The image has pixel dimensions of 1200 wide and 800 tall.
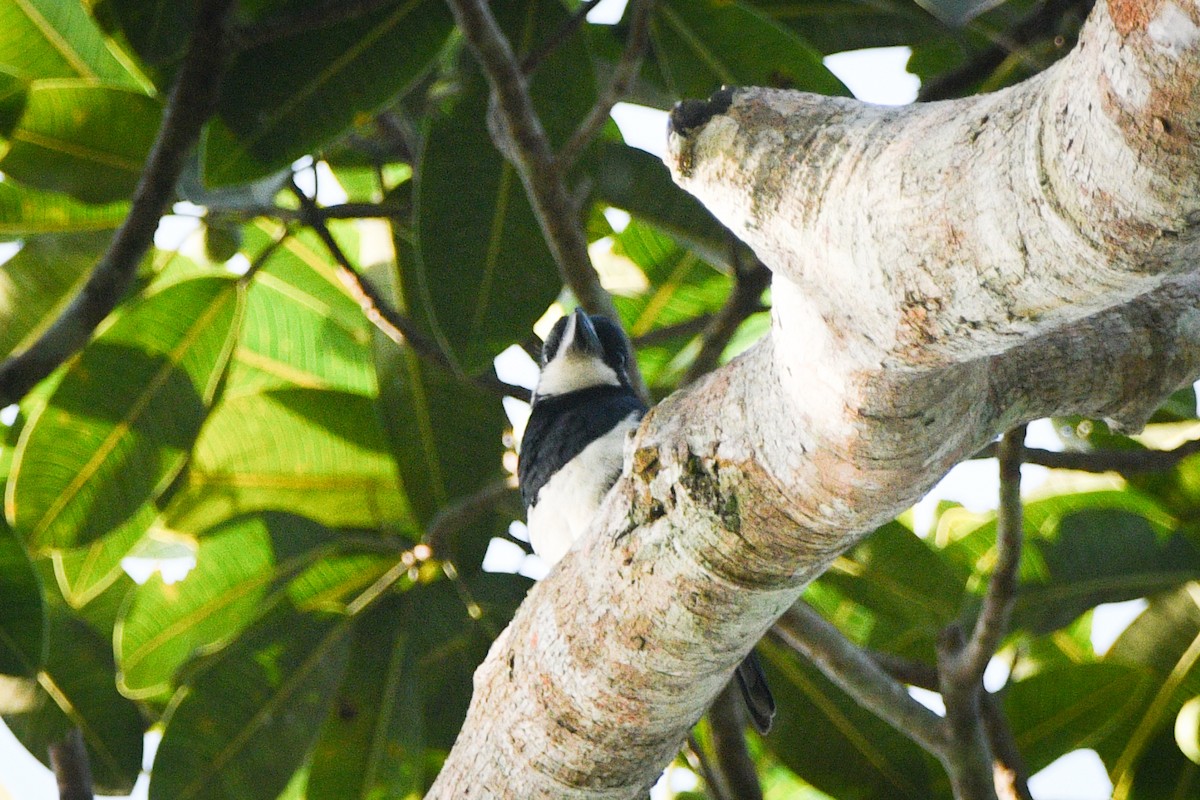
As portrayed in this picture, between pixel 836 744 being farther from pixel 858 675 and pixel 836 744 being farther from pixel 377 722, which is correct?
pixel 377 722

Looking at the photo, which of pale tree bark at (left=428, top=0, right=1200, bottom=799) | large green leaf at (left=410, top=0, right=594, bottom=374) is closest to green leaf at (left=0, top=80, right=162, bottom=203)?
large green leaf at (left=410, top=0, right=594, bottom=374)

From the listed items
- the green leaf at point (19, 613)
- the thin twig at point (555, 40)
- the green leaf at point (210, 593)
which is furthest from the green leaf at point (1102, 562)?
the green leaf at point (19, 613)

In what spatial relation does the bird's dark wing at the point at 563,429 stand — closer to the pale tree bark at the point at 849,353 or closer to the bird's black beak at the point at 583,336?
the bird's black beak at the point at 583,336

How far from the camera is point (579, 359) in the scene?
2393 millimetres

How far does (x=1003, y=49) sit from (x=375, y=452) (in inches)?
50.5

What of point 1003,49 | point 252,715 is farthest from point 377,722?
point 1003,49

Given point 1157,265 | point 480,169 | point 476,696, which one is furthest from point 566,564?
point 480,169

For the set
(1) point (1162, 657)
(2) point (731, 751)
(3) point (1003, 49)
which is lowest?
(2) point (731, 751)

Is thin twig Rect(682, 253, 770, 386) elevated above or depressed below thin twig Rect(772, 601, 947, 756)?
above

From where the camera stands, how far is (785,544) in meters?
1.00

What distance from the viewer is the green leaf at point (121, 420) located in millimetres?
2021

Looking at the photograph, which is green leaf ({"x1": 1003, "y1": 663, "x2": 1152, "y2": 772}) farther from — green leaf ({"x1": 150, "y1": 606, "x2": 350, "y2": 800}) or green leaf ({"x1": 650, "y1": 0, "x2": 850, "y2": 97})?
green leaf ({"x1": 150, "y1": 606, "x2": 350, "y2": 800})

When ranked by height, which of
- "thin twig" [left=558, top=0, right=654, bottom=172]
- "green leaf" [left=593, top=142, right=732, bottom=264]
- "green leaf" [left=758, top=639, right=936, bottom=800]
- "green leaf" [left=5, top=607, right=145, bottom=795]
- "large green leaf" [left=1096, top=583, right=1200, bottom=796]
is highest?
"green leaf" [left=593, top=142, right=732, bottom=264]

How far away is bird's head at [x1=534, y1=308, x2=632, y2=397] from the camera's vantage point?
7.42 ft
